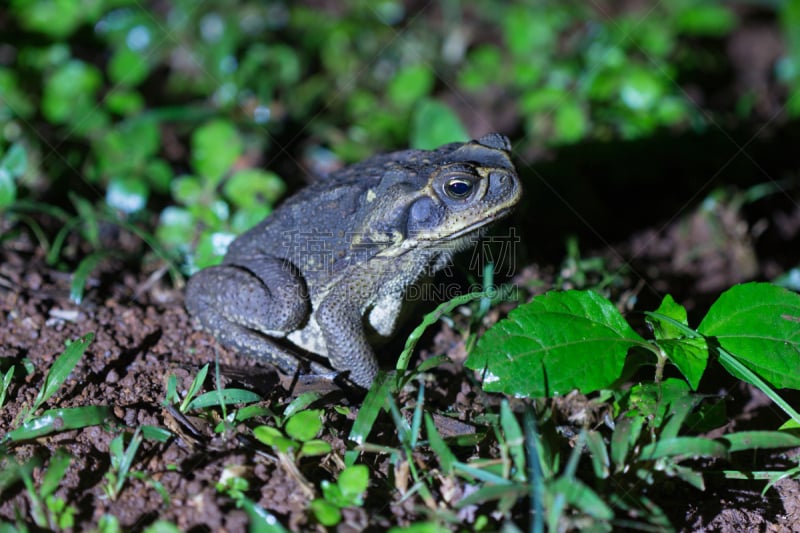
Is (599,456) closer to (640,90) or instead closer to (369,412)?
(369,412)

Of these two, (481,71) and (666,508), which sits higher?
(481,71)

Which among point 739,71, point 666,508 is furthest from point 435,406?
point 739,71

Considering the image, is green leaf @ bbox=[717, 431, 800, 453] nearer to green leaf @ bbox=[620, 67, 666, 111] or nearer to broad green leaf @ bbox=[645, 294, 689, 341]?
broad green leaf @ bbox=[645, 294, 689, 341]

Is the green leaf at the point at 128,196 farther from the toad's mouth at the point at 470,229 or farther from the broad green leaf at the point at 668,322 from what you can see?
the broad green leaf at the point at 668,322

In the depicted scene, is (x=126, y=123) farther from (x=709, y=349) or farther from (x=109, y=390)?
(x=709, y=349)

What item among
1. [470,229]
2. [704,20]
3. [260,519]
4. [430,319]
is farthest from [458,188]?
[704,20]

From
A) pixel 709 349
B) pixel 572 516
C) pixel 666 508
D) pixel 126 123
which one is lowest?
pixel 666 508
